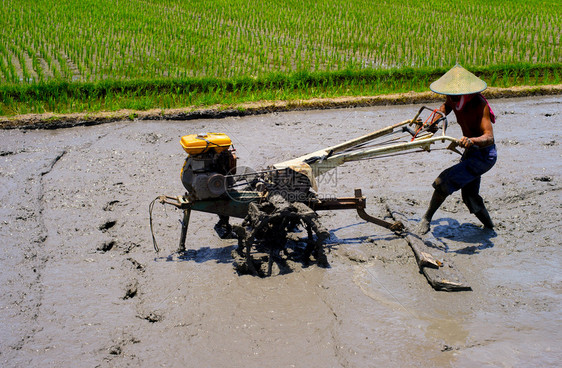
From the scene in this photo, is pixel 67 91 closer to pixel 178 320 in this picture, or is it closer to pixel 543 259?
pixel 178 320

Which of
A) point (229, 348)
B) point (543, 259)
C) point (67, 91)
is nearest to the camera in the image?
point (229, 348)

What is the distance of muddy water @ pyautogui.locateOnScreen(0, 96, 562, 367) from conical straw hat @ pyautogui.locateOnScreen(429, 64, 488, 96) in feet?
4.50

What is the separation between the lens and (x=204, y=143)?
4.39 metres

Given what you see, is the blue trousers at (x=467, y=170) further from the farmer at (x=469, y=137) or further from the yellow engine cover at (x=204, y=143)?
the yellow engine cover at (x=204, y=143)

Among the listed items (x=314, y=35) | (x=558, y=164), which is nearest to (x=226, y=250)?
(x=558, y=164)

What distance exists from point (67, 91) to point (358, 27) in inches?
300

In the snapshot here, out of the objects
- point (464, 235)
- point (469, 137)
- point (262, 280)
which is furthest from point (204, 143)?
point (464, 235)

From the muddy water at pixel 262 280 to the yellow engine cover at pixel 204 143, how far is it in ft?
3.13

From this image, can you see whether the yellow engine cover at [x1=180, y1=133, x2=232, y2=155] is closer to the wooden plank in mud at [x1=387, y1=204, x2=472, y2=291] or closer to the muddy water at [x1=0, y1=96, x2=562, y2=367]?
the muddy water at [x1=0, y1=96, x2=562, y2=367]

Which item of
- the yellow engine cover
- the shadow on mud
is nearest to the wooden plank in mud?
the shadow on mud

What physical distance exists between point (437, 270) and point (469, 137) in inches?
56.4

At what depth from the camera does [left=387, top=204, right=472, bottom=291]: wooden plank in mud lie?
13.7 ft

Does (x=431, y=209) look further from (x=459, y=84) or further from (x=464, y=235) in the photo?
(x=459, y=84)

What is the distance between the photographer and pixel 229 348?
3.57 m
